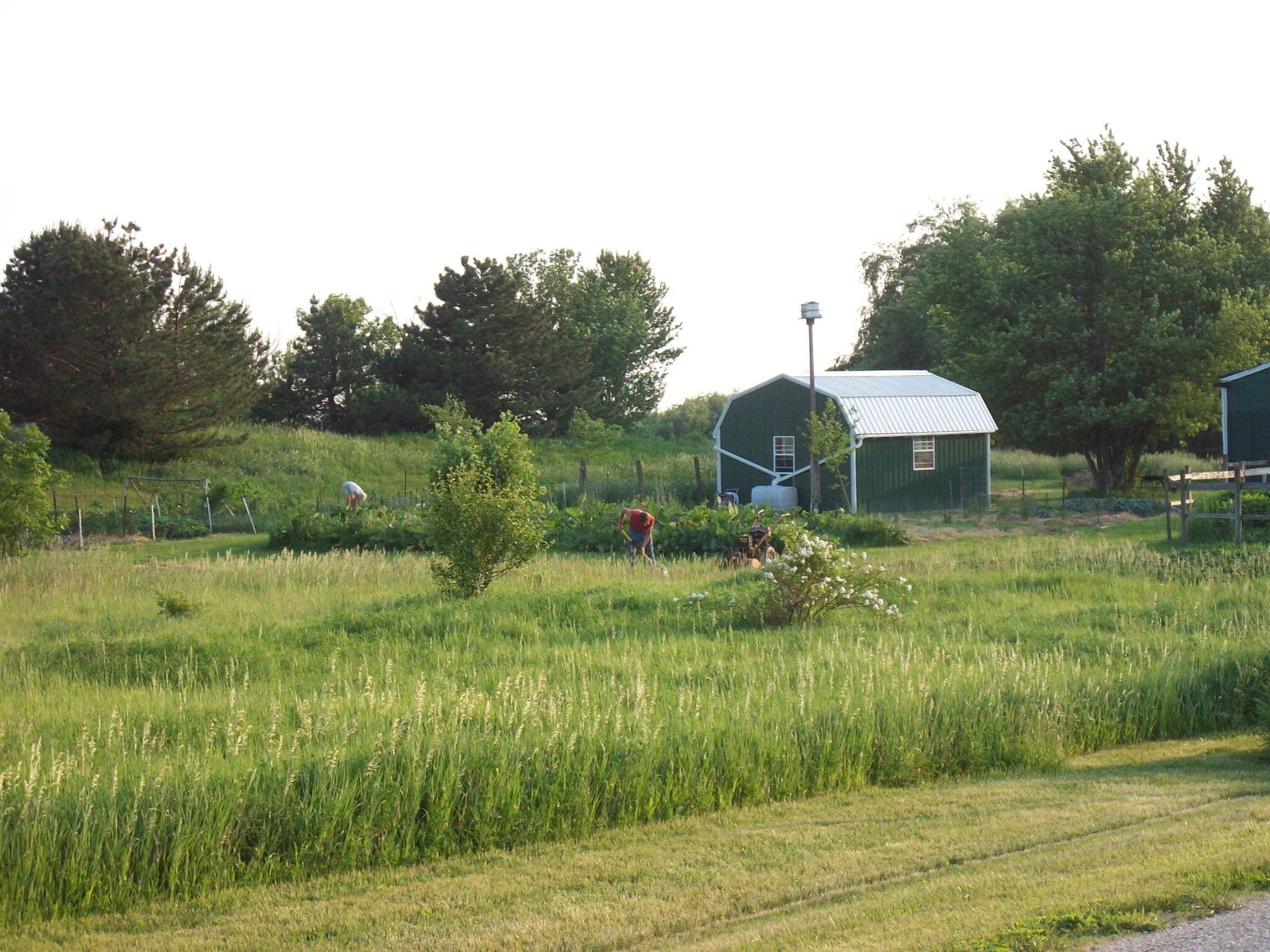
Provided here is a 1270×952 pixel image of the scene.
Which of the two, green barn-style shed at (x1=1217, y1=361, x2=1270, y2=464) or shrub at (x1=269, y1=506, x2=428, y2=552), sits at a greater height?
green barn-style shed at (x1=1217, y1=361, x2=1270, y2=464)

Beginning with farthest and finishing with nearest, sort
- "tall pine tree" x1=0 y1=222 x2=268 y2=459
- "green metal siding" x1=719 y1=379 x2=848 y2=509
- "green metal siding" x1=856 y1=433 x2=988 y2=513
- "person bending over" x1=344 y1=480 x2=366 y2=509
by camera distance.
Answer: "tall pine tree" x1=0 y1=222 x2=268 y2=459, "green metal siding" x1=719 y1=379 x2=848 y2=509, "green metal siding" x1=856 y1=433 x2=988 y2=513, "person bending over" x1=344 y1=480 x2=366 y2=509

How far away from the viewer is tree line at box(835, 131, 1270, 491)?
34625 millimetres

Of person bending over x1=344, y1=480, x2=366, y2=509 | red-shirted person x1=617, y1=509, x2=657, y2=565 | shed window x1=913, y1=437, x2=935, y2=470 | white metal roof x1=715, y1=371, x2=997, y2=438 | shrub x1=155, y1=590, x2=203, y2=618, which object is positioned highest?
white metal roof x1=715, y1=371, x2=997, y2=438

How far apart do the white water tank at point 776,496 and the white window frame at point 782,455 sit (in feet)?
1.94

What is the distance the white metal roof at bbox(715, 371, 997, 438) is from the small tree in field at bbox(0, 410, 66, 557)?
18.8 metres

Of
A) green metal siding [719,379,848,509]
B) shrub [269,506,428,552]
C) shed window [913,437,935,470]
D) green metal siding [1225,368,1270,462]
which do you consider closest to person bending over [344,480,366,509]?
shrub [269,506,428,552]

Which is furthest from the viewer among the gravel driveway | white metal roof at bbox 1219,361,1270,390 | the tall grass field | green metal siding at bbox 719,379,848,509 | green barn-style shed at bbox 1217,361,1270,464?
green metal siding at bbox 719,379,848,509

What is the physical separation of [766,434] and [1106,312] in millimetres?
10666

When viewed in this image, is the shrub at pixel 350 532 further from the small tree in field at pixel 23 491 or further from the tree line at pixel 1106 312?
the tree line at pixel 1106 312

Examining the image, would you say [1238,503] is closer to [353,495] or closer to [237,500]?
[353,495]

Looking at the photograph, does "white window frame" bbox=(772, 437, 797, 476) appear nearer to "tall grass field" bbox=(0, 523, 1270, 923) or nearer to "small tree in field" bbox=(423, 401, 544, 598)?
"tall grass field" bbox=(0, 523, 1270, 923)

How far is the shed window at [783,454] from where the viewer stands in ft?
108

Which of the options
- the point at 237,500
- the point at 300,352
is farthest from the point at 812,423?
Result: the point at 300,352

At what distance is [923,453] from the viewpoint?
1273 inches
